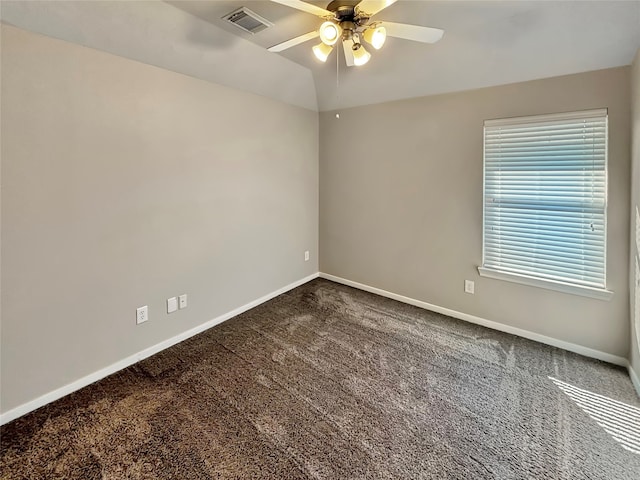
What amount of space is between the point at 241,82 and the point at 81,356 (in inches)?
105

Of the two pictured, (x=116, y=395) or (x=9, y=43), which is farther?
(x=116, y=395)

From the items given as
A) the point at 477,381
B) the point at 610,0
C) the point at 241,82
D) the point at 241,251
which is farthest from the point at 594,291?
the point at 241,82

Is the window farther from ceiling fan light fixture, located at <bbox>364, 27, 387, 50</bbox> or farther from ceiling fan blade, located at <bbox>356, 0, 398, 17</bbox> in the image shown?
ceiling fan blade, located at <bbox>356, 0, 398, 17</bbox>

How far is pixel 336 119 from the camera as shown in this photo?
3.99 m

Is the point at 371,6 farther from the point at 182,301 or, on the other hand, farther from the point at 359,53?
the point at 182,301

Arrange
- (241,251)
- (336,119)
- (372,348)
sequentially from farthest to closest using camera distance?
1. (336,119)
2. (241,251)
3. (372,348)

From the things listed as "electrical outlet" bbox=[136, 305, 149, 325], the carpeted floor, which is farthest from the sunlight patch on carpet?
"electrical outlet" bbox=[136, 305, 149, 325]

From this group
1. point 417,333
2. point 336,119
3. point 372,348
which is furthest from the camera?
point 336,119

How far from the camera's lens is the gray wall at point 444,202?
2.37 metres

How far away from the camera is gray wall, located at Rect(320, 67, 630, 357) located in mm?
2373

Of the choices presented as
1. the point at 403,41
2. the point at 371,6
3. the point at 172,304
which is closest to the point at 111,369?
the point at 172,304

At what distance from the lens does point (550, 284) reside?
105 inches

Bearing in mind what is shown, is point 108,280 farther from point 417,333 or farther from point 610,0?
point 610,0

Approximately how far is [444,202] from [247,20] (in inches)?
94.5
